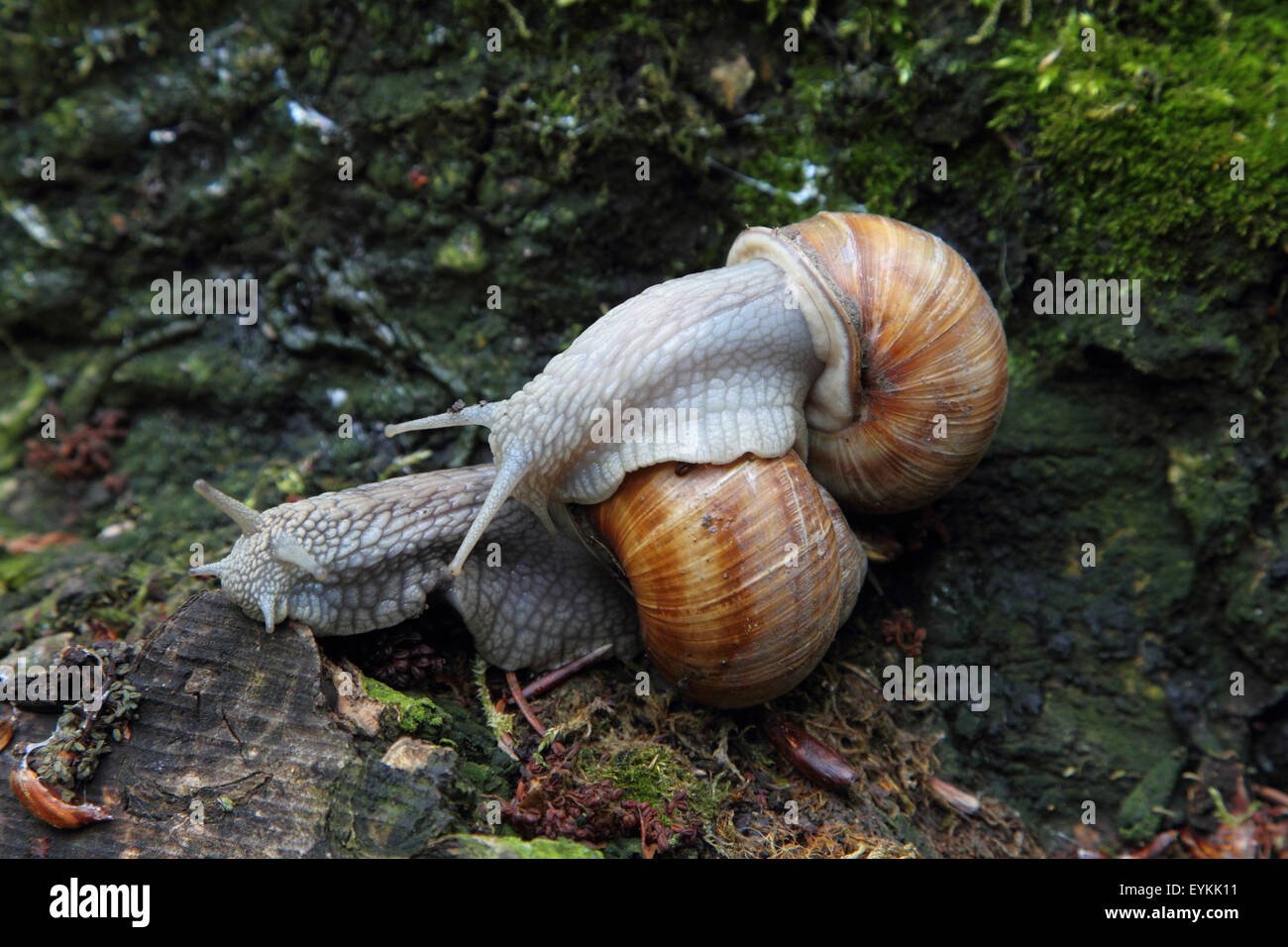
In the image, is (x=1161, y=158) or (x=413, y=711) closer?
(x=413, y=711)

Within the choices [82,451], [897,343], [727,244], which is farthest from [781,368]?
[82,451]

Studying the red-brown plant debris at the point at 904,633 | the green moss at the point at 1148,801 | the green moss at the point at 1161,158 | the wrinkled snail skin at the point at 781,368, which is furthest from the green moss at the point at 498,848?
the green moss at the point at 1161,158

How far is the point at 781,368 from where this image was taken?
3.46 m

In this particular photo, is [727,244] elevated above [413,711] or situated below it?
above

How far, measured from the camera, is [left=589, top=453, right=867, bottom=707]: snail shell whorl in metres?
3.15

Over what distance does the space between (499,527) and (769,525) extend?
3.90 feet

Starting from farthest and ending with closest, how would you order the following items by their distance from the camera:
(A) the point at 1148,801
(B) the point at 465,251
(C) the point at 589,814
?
(B) the point at 465,251 < (A) the point at 1148,801 < (C) the point at 589,814

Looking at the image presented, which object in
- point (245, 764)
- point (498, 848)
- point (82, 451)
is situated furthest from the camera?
point (82, 451)

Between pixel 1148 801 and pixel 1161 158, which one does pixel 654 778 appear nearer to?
pixel 1148 801

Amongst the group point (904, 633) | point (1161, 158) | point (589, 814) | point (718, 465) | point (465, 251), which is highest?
point (1161, 158)

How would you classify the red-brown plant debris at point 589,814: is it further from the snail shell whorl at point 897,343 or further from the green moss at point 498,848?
the snail shell whorl at point 897,343

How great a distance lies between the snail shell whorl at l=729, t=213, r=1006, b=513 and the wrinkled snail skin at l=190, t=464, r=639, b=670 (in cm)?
128

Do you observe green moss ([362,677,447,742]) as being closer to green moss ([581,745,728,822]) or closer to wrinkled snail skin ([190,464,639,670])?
wrinkled snail skin ([190,464,639,670])

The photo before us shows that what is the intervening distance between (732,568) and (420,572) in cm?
126
